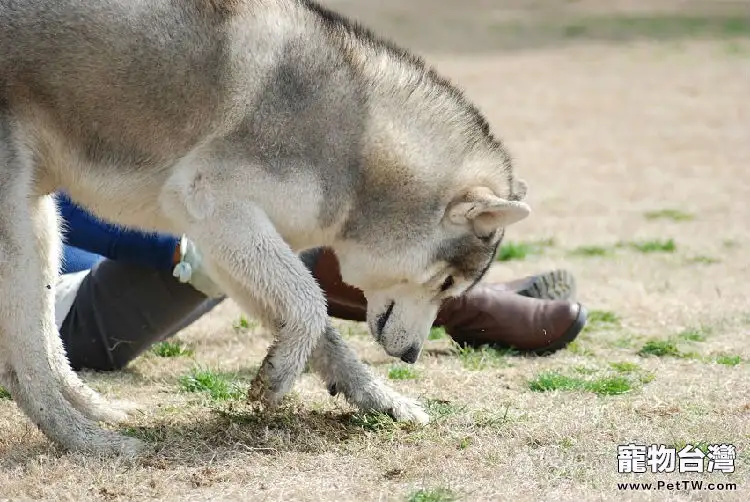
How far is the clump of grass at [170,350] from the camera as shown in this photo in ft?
22.9

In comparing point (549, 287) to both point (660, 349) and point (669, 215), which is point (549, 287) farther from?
point (669, 215)

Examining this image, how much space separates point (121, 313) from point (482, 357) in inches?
78.1

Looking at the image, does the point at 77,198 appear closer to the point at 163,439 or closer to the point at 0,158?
the point at 0,158

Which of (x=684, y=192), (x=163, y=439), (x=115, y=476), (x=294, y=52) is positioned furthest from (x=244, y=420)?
(x=684, y=192)

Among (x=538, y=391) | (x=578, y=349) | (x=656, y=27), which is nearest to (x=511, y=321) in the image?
(x=578, y=349)

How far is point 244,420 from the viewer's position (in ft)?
17.7

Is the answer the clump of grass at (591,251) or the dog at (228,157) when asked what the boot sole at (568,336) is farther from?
the clump of grass at (591,251)

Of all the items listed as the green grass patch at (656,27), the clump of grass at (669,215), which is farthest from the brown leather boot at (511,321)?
the green grass patch at (656,27)

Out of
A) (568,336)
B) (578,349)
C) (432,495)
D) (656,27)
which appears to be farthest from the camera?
(656,27)

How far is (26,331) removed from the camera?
16.4ft

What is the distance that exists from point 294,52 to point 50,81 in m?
1.02

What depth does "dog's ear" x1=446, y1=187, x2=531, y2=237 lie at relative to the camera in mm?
5285

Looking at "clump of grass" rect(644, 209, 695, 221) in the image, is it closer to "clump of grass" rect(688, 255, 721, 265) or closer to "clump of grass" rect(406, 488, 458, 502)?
"clump of grass" rect(688, 255, 721, 265)

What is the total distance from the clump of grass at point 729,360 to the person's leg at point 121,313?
9.19 feet
